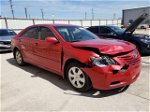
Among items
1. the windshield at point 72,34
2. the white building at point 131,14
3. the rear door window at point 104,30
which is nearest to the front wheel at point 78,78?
the windshield at point 72,34

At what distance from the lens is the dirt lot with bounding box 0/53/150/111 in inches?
129

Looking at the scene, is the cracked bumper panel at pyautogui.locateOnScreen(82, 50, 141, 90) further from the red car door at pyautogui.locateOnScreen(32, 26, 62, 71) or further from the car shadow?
the red car door at pyautogui.locateOnScreen(32, 26, 62, 71)

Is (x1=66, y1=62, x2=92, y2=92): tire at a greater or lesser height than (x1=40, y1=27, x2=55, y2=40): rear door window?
lesser

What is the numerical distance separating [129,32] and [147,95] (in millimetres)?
5295

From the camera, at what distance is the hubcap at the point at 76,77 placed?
12.4 ft

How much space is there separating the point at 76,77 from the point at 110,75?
Result: 33.7 inches

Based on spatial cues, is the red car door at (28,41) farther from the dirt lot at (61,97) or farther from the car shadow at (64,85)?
the dirt lot at (61,97)

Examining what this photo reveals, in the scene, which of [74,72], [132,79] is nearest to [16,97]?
[74,72]

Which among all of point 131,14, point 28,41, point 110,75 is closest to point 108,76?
point 110,75

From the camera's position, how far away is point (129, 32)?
847 centimetres

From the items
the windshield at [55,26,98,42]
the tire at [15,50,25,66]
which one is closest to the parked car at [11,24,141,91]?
the windshield at [55,26,98,42]

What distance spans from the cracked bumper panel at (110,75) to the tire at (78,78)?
0.54 feet

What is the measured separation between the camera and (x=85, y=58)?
3.57 metres

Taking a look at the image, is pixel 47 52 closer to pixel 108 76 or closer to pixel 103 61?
pixel 103 61
